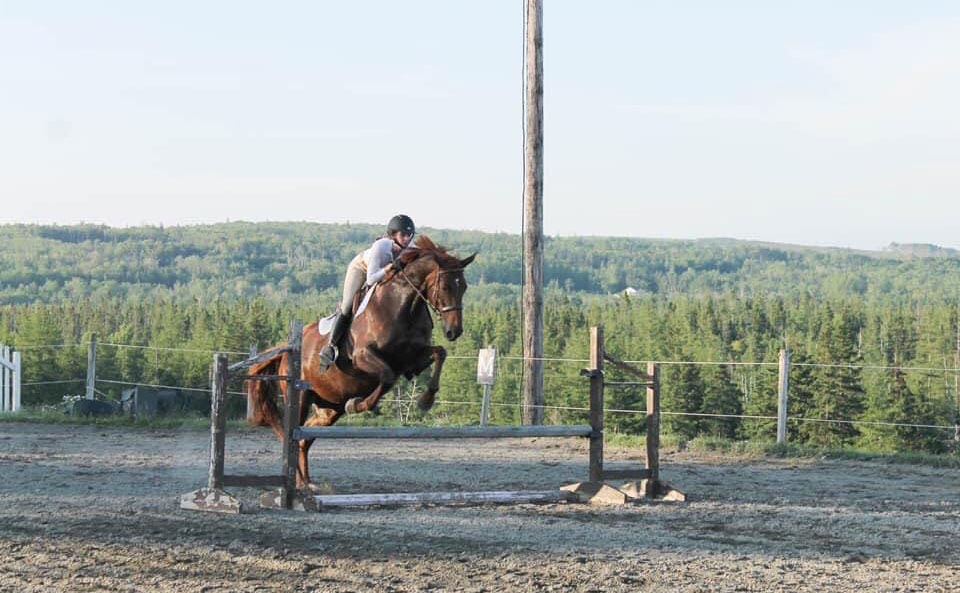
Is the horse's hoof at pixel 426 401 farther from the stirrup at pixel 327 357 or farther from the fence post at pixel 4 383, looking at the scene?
the fence post at pixel 4 383

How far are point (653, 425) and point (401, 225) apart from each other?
10.8 ft

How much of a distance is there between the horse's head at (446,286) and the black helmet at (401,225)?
0.69m

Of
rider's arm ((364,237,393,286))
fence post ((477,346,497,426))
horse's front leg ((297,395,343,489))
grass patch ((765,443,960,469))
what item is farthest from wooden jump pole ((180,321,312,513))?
fence post ((477,346,497,426))

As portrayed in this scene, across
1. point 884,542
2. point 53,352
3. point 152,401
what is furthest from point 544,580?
point 53,352

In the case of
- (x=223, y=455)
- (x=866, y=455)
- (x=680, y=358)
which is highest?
(x=223, y=455)

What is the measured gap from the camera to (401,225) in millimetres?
11156

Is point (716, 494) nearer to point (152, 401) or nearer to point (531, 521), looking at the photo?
point (531, 521)

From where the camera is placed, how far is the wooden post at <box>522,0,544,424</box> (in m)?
17.6

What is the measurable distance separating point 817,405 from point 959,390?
15.0 meters

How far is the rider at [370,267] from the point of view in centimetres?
1080

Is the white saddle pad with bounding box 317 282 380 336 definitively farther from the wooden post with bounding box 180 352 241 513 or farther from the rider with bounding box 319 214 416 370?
the wooden post with bounding box 180 352 241 513

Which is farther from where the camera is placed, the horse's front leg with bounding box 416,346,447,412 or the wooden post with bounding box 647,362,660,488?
the wooden post with bounding box 647,362,660,488

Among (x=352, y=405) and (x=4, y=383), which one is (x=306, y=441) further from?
(x=4, y=383)

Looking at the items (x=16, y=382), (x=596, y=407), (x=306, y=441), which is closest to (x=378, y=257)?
(x=306, y=441)
